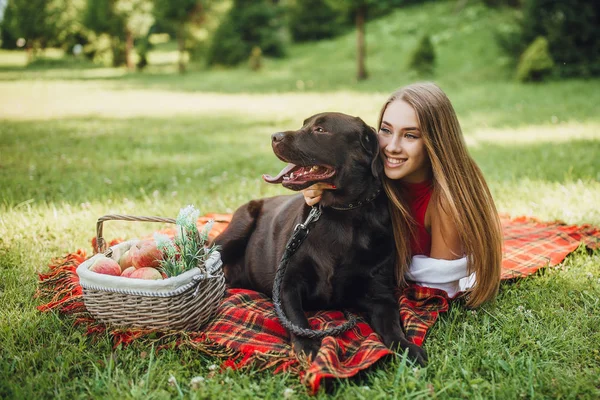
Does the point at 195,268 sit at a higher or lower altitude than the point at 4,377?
higher

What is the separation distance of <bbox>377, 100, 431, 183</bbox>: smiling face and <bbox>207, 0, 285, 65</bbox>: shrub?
2118 centimetres

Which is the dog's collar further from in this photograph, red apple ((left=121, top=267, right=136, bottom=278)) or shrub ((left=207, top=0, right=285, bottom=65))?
shrub ((left=207, top=0, right=285, bottom=65))

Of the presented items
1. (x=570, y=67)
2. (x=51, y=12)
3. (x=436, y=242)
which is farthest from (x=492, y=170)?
(x=51, y=12)

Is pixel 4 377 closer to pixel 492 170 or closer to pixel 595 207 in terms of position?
pixel 595 207

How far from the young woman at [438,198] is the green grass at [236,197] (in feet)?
0.90

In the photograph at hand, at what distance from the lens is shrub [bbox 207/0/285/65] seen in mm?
23141

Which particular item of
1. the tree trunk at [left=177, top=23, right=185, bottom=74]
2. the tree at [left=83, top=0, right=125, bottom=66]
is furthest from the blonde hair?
the tree at [left=83, top=0, right=125, bottom=66]

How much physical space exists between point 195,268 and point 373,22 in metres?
25.2

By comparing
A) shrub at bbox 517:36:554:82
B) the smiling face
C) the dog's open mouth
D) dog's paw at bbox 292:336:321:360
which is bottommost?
dog's paw at bbox 292:336:321:360

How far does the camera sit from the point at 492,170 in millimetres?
6016

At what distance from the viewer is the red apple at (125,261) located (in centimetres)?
285

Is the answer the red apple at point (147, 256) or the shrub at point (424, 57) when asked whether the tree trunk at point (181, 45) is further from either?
the red apple at point (147, 256)

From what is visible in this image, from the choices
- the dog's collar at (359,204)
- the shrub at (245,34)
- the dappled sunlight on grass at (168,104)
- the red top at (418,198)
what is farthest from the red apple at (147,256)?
the shrub at (245,34)

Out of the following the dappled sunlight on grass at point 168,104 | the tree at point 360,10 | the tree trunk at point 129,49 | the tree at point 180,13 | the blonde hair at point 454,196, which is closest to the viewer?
the blonde hair at point 454,196
